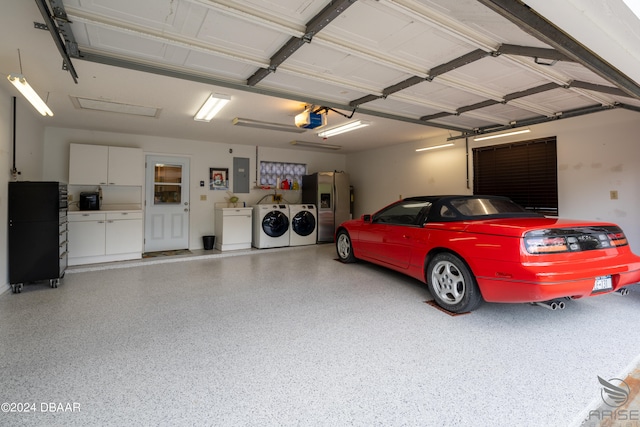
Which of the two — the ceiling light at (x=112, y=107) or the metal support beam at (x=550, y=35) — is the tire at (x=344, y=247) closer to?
the ceiling light at (x=112, y=107)

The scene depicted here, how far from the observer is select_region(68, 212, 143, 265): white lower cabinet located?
4.94 meters

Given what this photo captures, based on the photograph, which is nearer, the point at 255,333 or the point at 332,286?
the point at 255,333

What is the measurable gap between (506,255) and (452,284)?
677mm

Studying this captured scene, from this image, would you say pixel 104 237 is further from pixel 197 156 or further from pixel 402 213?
pixel 402 213

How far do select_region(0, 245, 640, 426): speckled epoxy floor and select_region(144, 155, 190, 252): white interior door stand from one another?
102 inches

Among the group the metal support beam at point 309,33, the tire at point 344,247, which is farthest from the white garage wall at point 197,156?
the metal support beam at point 309,33

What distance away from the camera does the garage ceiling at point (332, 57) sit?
1921 mm

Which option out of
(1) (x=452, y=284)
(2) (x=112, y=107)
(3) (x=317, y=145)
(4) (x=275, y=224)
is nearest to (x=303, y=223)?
(4) (x=275, y=224)

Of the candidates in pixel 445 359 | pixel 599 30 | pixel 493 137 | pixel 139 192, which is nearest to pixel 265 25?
pixel 599 30

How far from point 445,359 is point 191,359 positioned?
1.77 m

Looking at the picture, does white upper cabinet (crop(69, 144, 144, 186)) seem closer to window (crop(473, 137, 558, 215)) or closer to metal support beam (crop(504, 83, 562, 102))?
metal support beam (crop(504, 83, 562, 102))

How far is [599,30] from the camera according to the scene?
1527mm

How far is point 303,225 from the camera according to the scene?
23.4 ft

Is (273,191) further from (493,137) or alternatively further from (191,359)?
(191,359)
